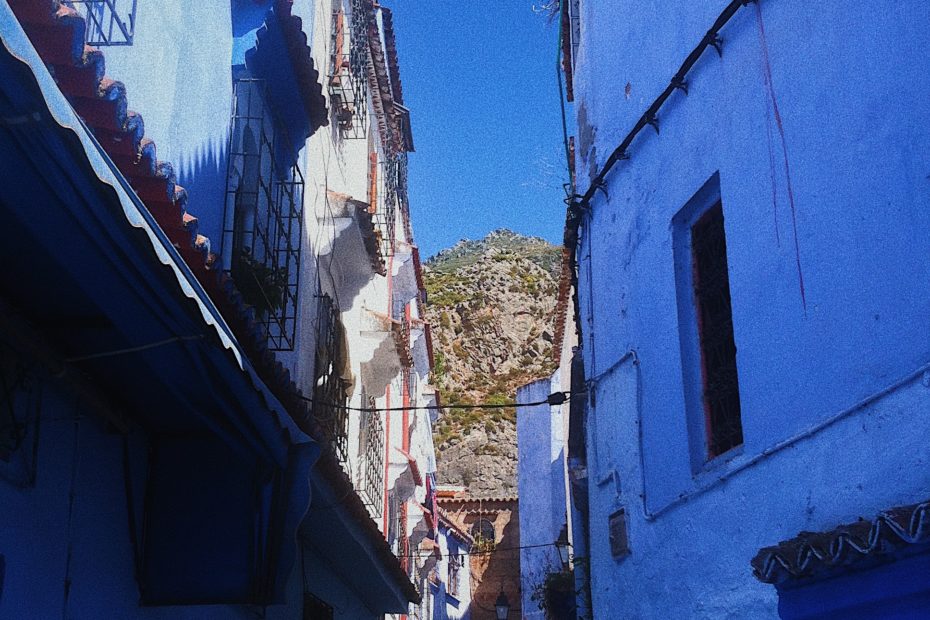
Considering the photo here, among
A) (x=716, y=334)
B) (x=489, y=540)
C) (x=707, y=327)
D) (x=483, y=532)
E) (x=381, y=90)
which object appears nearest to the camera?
(x=716, y=334)

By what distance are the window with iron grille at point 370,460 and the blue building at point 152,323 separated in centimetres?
399

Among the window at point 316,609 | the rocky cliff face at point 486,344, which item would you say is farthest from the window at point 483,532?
the window at point 316,609

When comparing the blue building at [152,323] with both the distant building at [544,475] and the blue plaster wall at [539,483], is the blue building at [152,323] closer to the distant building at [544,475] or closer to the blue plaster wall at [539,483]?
the distant building at [544,475]

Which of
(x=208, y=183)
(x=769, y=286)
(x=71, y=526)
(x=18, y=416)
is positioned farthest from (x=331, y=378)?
(x=18, y=416)

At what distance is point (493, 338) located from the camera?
63625 millimetres

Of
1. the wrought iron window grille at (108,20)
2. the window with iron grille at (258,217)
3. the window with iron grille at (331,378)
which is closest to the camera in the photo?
the wrought iron window grille at (108,20)

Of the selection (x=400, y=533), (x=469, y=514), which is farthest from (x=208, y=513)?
(x=469, y=514)

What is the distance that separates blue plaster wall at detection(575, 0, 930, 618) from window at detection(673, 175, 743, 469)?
0.10 meters

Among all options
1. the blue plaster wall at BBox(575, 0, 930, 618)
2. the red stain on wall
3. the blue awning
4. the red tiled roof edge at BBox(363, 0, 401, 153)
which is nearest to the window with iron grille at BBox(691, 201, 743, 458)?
the blue plaster wall at BBox(575, 0, 930, 618)

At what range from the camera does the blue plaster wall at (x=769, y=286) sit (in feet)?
16.6

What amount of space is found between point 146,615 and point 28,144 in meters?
3.35

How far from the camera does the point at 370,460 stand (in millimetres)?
13922

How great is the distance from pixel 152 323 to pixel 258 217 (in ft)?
14.8

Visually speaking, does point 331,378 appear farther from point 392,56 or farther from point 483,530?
point 483,530
